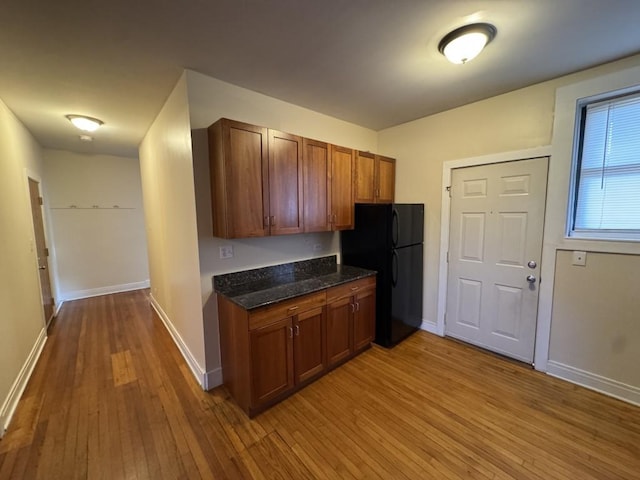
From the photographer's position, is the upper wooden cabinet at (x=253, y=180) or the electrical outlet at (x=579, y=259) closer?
the upper wooden cabinet at (x=253, y=180)

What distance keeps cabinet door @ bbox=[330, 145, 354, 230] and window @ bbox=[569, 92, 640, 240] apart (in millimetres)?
2005

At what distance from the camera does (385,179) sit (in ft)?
11.2

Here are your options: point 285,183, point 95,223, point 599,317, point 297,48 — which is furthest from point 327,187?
point 95,223

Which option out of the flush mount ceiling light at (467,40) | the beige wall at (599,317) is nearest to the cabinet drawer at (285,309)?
the flush mount ceiling light at (467,40)

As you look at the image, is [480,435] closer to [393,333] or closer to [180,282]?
[393,333]

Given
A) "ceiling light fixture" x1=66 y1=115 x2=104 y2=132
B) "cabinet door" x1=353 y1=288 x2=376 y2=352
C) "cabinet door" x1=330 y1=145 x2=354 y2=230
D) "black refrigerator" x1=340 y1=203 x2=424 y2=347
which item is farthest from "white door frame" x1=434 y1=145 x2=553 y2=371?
"ceiling light fixture" x1=66 y1=115 x2=104 y2=132

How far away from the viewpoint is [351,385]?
2.35m

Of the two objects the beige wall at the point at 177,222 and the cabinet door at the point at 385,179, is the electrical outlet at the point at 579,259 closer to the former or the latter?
the cabinet door at the point at 385,179

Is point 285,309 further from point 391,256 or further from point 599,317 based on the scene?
point 599,317

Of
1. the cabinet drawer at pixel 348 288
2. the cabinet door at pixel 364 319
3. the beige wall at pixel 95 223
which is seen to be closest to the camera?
the cabinet drawer at pixel 348 288

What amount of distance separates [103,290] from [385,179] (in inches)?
222

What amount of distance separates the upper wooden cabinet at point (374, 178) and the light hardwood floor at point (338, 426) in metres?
1.86

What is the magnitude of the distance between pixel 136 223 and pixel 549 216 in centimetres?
655

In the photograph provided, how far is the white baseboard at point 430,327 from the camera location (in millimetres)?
3275
